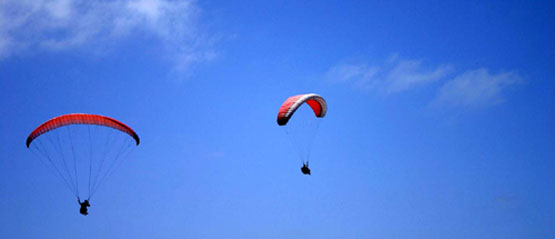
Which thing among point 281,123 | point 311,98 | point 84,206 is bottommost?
point 84,206

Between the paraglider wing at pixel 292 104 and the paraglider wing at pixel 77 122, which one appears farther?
the paraglider wing at pixel 292 104

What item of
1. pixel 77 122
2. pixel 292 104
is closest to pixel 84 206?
pixel 77 122

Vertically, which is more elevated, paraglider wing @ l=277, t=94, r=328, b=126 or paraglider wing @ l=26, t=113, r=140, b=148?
paraglider wing @ l=277, t=94, r=328, b=126

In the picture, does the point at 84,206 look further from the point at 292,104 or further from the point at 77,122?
the point at 292,104

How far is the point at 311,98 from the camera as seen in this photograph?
147 feet

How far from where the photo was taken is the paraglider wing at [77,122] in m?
38.3

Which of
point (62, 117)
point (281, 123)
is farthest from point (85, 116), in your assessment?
point (281, 123)

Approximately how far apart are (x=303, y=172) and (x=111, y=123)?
575 inches

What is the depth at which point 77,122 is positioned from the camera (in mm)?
39344

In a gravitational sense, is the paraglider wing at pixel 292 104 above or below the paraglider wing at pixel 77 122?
above

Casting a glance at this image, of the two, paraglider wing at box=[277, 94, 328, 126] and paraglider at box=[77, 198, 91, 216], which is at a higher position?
paraglider wing at box=[277, 94, 328, 126]

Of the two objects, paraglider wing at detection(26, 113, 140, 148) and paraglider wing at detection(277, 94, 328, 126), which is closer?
paraglider wing at detection(26, 113, 140, 148)

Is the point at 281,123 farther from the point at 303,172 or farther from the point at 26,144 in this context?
the point at 26,144

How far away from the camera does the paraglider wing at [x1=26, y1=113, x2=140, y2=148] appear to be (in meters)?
38.3
